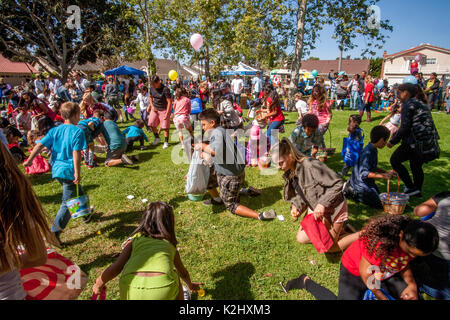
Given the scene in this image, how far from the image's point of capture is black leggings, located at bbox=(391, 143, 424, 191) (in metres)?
4.42

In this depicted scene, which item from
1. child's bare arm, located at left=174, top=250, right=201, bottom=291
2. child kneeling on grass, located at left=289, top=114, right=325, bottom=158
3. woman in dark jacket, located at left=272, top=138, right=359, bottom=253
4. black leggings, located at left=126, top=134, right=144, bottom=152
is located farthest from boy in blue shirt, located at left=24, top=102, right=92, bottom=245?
black leggings, located at left=126, top=134, right=144, bottom=152

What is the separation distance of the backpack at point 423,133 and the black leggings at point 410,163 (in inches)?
5.6

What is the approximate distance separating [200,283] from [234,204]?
1.52 meters

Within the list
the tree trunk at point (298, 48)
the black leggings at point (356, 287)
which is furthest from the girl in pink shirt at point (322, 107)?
the tree trunk at point (298, 48)

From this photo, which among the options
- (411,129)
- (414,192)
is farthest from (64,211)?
(414,192)

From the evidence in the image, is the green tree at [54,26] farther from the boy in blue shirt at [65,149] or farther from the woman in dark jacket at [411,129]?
the woman in dark jacket at [411,129]

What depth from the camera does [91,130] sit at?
5.87 metres

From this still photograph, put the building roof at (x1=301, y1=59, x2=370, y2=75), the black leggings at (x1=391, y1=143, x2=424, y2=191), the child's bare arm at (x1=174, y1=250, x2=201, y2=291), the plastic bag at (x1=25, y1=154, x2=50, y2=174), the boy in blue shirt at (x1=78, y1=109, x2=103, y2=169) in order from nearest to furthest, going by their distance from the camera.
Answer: the child's bare arm at (x1=174, y1=250, x2=201, y2=291), the black leggings at (x1=391, y1=143, x2=424, y2=191), the boy in blue shirt at (x1=78, y1=109, x2=103, y2=169), the plastic bag at (x1=25, y1=154, x2=50, y2=174), the building roof at (x1=301, y1=59, x2=370, y2=75)

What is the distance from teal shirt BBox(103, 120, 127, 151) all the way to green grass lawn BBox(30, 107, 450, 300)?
2.56 ft

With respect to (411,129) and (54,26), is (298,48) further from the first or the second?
(54,26)

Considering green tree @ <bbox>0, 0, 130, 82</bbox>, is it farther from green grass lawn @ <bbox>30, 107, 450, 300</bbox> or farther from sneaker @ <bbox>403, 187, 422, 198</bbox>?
sneaker @ <bbox>403, 187, 422, 198</bbox>

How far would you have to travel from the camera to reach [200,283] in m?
2.82

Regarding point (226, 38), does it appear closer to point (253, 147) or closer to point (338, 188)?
point (253, 147)

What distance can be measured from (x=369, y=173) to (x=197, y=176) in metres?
2.81
